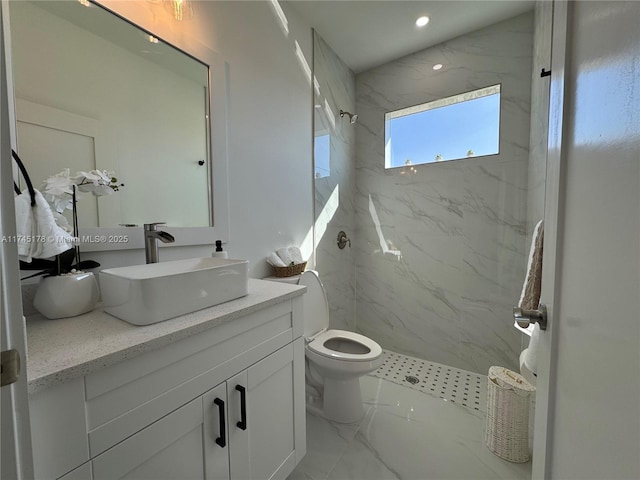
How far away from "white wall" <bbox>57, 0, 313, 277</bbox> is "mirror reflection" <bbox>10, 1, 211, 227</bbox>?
14 centimetres

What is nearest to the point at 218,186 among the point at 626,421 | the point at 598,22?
the point at 598,22

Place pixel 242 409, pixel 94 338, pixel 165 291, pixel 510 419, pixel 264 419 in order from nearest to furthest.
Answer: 1. pixel 94 338
2. pixel 165 291
3. pixel 242 409
4. pixel 264 419
5. pixel 510 419

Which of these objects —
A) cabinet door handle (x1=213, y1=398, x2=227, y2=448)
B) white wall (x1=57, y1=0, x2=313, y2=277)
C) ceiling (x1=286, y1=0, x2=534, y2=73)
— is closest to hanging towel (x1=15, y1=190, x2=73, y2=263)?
white wall (x1=57, y1=0, x2=313, y2=277)

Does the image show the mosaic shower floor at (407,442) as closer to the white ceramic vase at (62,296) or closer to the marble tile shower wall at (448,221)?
the marble tile shower wall at (448,221)

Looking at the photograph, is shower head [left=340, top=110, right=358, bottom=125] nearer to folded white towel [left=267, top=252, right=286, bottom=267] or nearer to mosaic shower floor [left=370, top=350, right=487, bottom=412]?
folded white towel [left=267, top=252, right=286, bottom=267]

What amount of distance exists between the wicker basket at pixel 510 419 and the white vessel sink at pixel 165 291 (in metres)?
1.44

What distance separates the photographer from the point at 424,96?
229cm

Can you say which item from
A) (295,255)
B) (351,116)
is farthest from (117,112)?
(351,116)

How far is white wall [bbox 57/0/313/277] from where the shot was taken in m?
1.33

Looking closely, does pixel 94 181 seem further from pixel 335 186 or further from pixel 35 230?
pixel 335 186

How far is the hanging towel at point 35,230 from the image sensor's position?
0.74 m

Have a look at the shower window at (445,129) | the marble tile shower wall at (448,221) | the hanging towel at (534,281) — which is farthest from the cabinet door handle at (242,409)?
the shower window at (445,129)

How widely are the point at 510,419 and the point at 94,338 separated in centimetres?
185

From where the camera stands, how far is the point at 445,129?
2273mm
